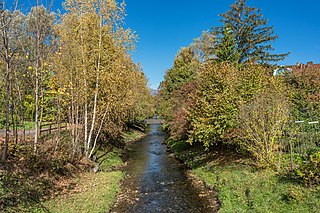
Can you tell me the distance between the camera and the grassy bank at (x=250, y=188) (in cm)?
923

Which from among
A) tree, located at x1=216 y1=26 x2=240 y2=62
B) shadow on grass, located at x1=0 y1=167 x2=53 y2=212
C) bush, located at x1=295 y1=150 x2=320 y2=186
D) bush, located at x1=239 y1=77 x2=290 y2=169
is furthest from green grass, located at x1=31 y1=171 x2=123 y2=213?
tree, located at x1=216 y1=26 x2=240 y2=62

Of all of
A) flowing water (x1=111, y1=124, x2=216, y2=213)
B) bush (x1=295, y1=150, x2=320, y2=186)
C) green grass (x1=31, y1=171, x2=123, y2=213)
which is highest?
bush (x1=295, y1=150, x2=320, y2=186)

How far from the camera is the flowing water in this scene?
11783mm

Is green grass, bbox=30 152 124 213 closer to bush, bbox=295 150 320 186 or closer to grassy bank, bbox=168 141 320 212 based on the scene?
grassy bank, bbox=168 141 320 212

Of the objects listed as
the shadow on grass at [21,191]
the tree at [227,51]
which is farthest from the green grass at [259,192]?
the tree at [227,51]

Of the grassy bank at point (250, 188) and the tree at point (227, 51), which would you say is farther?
the tree at point (227, 51)

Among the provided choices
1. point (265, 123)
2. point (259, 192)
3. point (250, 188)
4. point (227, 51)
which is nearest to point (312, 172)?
point (259, 192)

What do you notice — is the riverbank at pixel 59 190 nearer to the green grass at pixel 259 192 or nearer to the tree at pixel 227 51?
the green grass at pixel 259 192

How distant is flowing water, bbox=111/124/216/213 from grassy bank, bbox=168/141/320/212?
1022 mm

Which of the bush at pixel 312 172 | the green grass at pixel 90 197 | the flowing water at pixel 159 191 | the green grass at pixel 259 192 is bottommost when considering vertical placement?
the flowing water at pixel 159 191

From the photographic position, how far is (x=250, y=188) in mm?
11492

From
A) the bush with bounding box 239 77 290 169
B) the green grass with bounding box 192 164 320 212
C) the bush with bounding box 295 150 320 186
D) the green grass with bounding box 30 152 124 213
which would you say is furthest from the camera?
the bush with bounding box 239 77 290 169

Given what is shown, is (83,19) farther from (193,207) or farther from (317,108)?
(317,108)

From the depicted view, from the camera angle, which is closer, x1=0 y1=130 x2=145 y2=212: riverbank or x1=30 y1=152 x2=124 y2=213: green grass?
x1=0 y1=130 x2=145 y2=212: riverbank
